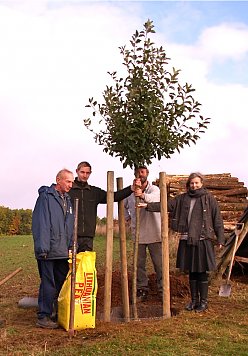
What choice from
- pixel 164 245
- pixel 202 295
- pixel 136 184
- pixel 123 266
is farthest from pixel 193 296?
pixel 136 184

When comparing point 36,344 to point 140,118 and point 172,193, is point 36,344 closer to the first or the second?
point 140,118

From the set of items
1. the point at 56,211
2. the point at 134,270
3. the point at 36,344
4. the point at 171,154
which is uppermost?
the point at 171,154

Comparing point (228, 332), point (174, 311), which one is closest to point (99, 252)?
point (174, 311)

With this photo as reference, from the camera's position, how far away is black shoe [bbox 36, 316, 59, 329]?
7043 mm

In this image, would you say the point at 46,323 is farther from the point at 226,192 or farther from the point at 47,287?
the point at 226,192

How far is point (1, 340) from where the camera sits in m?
6.48

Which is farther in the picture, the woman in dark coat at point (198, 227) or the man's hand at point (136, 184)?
the woman in dark coat at point (198, 227)

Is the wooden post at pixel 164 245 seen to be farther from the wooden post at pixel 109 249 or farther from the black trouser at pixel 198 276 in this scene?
the wooden post at pixel 109 249

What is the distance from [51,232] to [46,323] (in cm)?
109

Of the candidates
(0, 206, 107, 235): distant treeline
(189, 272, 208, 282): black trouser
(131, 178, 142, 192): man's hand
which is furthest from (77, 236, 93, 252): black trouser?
(0, 206, 107, 235): distant treeline

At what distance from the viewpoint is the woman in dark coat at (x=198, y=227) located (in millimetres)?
7613

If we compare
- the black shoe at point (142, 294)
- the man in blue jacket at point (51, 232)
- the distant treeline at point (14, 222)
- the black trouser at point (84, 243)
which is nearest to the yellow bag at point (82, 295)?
the man in blue jacket at point (51, 232)

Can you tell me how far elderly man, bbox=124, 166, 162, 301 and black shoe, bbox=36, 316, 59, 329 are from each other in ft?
5.86

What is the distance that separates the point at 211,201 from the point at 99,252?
9.67 meters
